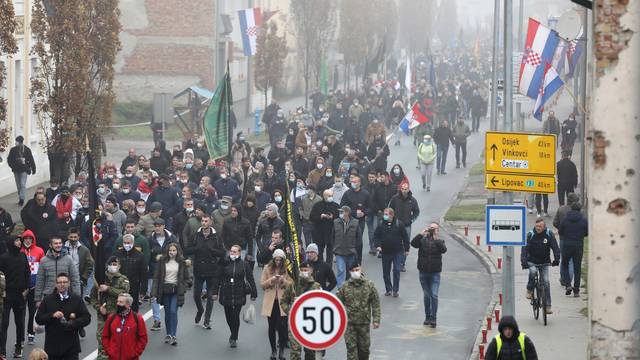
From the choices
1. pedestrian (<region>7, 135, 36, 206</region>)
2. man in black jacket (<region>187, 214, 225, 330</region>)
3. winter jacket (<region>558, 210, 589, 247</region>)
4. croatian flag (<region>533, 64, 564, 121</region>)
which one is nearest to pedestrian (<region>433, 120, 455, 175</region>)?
croatian flag (<region>533, 64, 564, 121</region>)

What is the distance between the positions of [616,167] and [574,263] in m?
14.0

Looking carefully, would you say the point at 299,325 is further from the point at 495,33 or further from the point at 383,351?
the point at 495,33

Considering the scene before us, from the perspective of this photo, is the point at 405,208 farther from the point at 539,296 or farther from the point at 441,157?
the point at 441,157

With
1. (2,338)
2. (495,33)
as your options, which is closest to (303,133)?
(495,33)

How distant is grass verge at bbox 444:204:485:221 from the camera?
31.6 metres

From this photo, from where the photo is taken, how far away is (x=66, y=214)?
2291cm

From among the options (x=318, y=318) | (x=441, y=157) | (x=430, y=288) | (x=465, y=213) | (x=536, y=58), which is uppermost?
(x=536, y=58)

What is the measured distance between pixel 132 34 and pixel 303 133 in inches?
840

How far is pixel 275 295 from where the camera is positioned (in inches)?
687

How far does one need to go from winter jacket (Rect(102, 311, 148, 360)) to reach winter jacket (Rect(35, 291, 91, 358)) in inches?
16.7

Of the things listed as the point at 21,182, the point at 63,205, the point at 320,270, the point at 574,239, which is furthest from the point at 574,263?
the point at 21,182

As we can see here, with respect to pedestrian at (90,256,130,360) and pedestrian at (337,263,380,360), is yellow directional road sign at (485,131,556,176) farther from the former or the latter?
pedestrian at (90,256,130,360)

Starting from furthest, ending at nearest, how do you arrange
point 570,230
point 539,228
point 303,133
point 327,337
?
point 303,133 < point 570,230 < point 539,228 < point 327,337

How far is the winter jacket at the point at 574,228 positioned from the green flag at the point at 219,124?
11.0 metres
